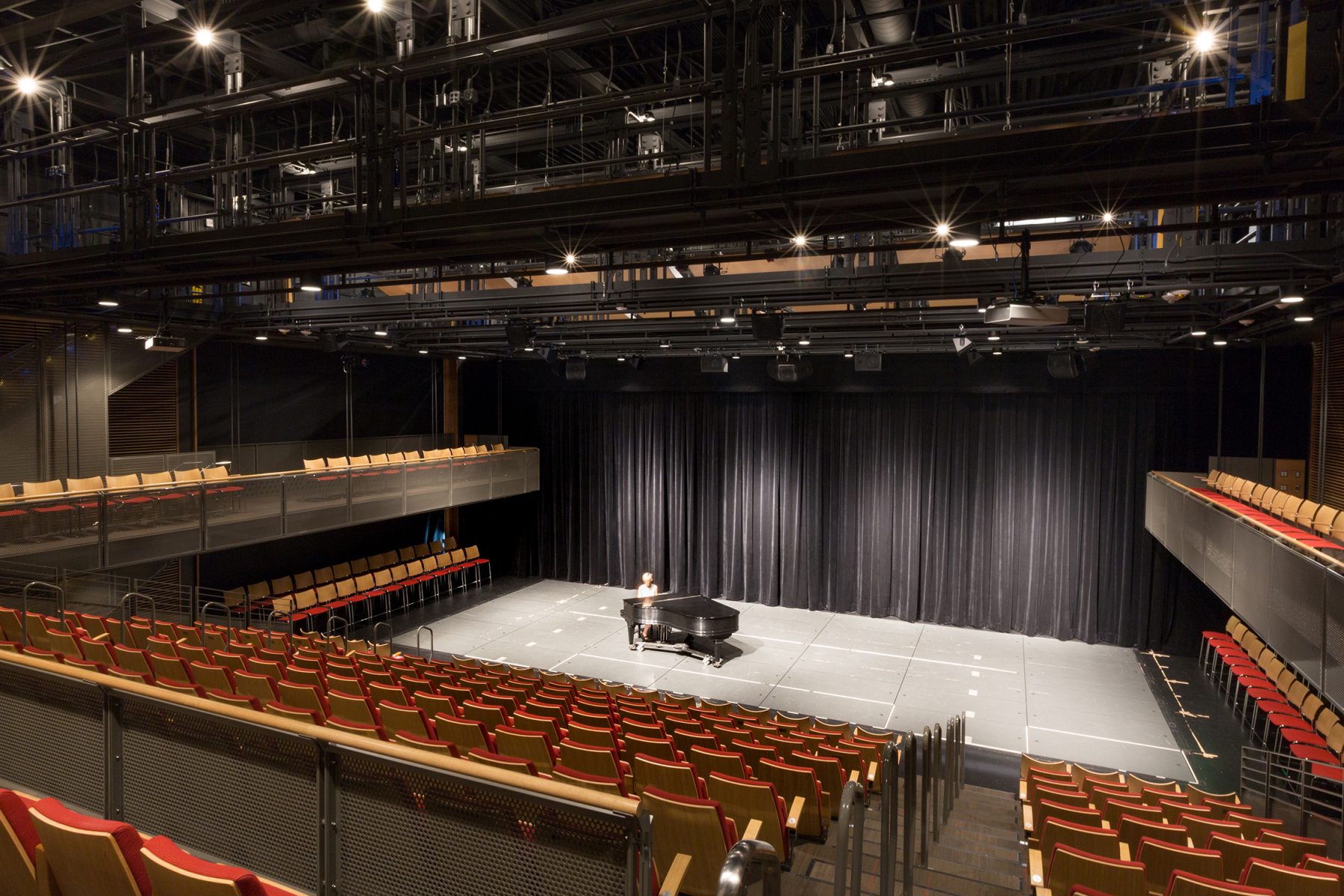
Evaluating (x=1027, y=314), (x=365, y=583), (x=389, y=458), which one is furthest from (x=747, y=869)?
(x=365, y=583)

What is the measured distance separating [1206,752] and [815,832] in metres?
8.04

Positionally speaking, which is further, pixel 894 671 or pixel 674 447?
pixel 674 447

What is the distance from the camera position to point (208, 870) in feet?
8.65

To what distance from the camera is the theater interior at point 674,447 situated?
13.2 feet

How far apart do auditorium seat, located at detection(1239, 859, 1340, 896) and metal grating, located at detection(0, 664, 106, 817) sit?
613 centimetres

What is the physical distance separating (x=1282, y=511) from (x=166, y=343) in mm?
15809

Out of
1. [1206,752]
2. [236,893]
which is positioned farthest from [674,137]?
[1206,752]

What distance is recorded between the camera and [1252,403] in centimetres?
1431

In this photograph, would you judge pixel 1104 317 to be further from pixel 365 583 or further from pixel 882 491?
pixel 365 583

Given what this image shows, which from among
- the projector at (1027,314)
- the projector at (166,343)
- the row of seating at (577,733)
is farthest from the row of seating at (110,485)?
the projector at (1027,314)

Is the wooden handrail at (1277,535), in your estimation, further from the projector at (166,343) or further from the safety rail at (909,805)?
the projector at (166,343)

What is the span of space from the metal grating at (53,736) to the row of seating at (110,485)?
7.09 metres

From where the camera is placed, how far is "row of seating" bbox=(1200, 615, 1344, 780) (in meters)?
8.89

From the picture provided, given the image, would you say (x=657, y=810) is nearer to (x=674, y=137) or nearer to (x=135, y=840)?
(x=135, y=840)
